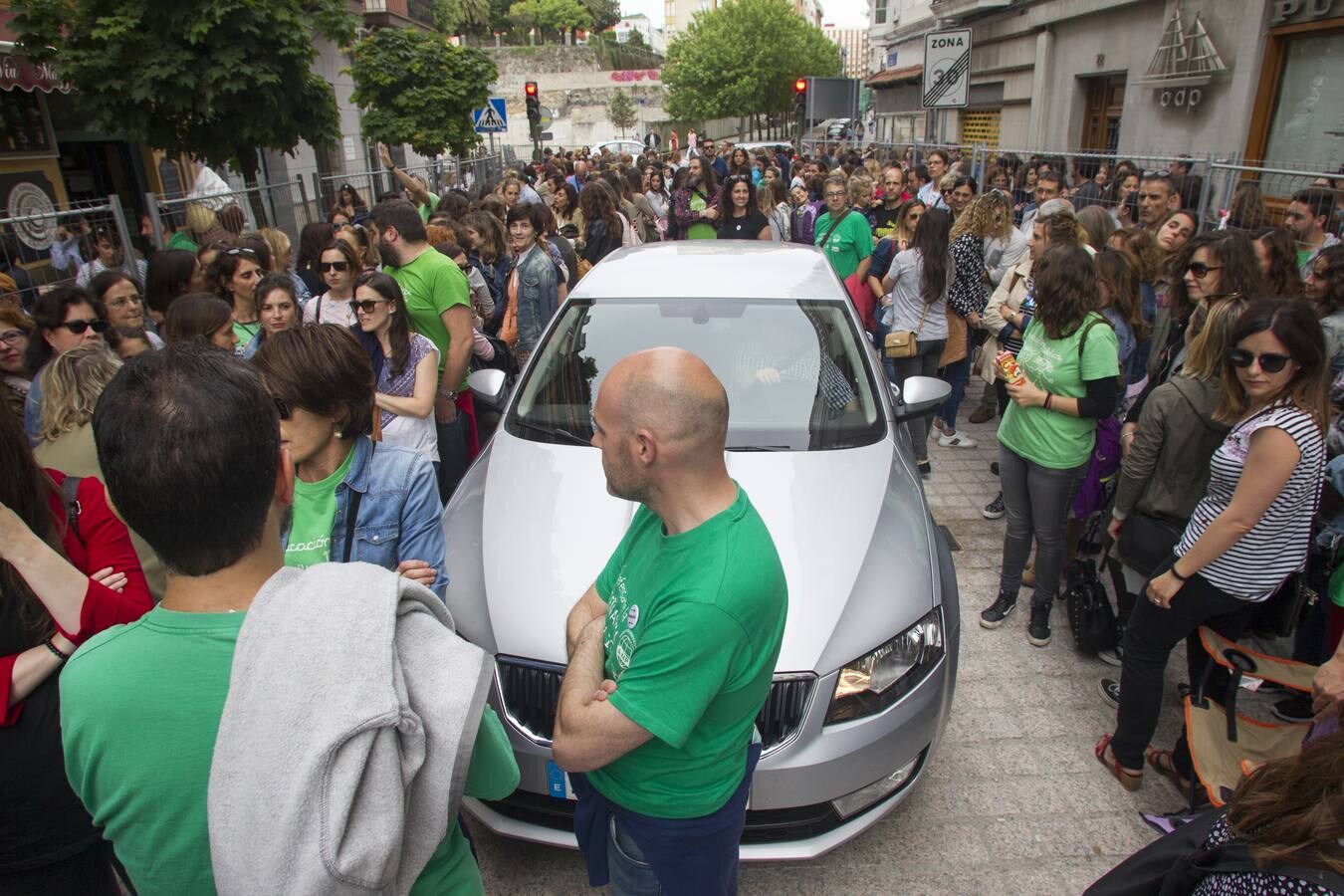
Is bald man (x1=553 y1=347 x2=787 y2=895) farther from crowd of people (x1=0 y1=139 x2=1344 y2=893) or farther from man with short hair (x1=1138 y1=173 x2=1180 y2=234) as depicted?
man with short hair (x1=1138 y1=173 x2=1180 y2=234)

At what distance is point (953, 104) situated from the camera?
9383mm

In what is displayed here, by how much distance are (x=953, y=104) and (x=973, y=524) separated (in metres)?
6.28

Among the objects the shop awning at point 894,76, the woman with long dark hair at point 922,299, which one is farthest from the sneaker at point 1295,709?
the shop awning at point 894,76

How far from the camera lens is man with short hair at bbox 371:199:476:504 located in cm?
446

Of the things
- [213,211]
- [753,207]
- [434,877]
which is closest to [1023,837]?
[434,877]

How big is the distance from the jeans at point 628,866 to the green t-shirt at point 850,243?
581 centimetres

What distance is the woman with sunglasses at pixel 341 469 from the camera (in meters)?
2.19

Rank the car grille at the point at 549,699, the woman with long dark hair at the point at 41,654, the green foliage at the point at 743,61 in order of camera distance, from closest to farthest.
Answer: the woman with long dark hair at the point at 41,654, the car grille at the point at 549,699, the green foliage at the point at 743,61

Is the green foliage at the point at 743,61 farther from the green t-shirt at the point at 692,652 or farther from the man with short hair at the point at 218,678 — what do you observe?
the man with short hair at the point at 218,678

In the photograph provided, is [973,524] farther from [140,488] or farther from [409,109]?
[409,109]

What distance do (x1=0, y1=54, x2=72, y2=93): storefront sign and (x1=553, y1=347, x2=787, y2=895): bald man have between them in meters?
10.5

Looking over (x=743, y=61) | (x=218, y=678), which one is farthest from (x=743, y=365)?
(x=743, y=61)

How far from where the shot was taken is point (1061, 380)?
142 inches

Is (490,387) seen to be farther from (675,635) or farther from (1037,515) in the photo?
(1037,515)
